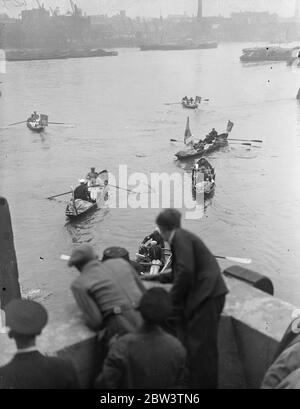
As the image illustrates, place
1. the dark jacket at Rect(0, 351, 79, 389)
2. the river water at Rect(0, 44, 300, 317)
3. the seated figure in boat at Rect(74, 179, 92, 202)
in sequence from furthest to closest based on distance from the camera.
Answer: the seated figure in boat at Rect(74, 179, 92, 202)
the river water at Rect(0, 44, 300, 317)
the dark jacket at Rect(0, 351, 79, 389)

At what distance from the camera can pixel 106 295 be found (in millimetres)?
4355

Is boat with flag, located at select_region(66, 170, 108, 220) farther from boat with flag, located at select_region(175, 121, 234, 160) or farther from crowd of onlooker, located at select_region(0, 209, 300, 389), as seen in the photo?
crowd of onlooker, located at select_region(0, 209, 300, 389)

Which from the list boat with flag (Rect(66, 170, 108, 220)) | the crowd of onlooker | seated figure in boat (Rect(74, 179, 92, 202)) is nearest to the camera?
the crowd of onlooker

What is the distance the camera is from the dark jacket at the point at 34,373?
3.36 m

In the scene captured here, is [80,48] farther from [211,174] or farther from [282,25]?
[211,174]

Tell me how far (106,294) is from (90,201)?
23.2m

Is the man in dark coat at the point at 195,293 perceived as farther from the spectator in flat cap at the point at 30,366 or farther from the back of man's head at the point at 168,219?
the spectator in flat cap at the point at 30,366

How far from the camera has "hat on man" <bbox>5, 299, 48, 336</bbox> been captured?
3.45 meters

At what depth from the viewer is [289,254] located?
22875 millimetres

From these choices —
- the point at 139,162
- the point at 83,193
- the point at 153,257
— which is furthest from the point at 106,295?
the point at 139,162

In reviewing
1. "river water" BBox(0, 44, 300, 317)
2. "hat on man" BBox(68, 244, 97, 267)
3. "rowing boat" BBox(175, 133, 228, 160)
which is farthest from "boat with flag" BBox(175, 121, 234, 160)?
"hat on man" BBox(68, 244, 97, 267)

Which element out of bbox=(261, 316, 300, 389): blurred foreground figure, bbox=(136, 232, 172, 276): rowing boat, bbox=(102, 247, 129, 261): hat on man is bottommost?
bbox=(136, 232, 172, 276): rowing boat
